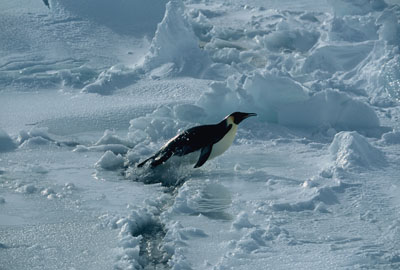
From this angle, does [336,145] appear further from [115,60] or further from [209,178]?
[115,60]

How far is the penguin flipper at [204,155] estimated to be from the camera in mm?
5051

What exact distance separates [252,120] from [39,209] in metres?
2.46

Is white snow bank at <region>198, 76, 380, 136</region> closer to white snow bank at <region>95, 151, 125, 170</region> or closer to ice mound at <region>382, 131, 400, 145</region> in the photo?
→ ice mound at <region>382, 131, 400, 145</region>

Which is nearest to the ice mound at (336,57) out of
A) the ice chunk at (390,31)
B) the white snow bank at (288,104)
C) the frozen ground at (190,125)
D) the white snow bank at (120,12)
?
the frozen ground at (190,125)

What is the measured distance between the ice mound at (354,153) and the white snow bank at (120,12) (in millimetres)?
4424

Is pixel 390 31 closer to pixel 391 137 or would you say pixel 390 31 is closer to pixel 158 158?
pixel 391 137

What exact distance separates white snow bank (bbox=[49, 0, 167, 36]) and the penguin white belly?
396cm

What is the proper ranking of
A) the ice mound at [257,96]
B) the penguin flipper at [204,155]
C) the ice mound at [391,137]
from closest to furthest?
1. the penguin flipper at [204,155]
2. the ice mound at [391,137]
3. the ice mound at [257,96]

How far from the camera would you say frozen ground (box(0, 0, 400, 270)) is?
3.83 m

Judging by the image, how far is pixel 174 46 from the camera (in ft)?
25.4

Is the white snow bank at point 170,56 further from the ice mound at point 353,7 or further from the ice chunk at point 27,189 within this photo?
the ice chunk at point 27,189

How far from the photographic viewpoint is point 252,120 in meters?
6.16

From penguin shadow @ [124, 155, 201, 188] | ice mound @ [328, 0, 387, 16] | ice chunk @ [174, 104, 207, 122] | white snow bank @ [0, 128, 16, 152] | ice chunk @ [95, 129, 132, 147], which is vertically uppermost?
ice mound @ [328, 0, 387, 16]

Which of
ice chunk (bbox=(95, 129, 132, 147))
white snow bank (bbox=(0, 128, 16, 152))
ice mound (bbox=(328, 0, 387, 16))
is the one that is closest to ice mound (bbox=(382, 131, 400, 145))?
ice chunk (bbox=(95, 129, 132, 147))
